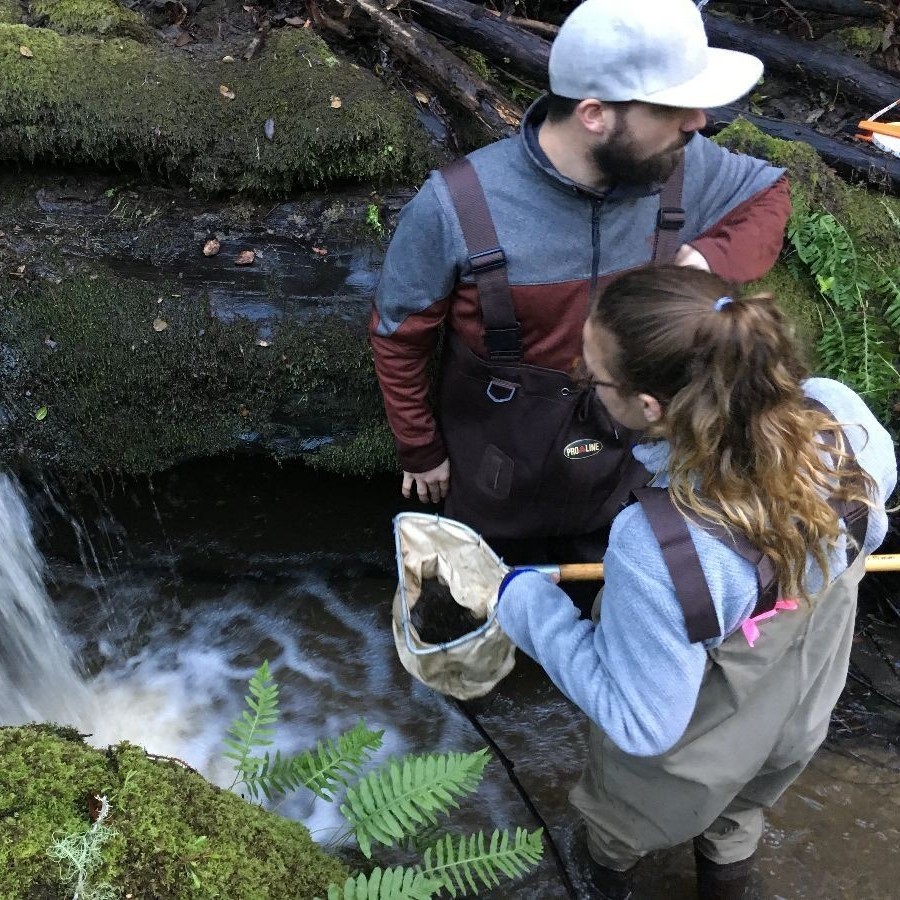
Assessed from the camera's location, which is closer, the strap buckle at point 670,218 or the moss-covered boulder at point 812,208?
the strap buckle at point 670,218

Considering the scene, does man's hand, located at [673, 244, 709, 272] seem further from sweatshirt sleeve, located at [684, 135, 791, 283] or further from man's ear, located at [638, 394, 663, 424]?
man's ear, located at [638, 394, 663, 424]

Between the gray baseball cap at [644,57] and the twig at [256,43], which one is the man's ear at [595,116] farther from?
the twig at [256,43]

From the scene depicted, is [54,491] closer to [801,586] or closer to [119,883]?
[119,883]

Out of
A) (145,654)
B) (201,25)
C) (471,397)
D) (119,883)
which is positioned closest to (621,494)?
(471,397)

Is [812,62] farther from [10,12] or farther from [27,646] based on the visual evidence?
[27,646]

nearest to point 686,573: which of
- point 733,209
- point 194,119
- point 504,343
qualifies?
point 504,343

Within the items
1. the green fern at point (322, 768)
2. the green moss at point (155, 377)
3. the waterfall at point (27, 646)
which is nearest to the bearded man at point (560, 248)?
the green moss at point (155, 377)

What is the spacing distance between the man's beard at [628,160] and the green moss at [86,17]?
348 centimetres

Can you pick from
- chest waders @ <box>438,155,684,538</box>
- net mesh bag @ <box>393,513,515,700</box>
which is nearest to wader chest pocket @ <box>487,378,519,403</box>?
chest waders @ <box>438,155,684,538</box>

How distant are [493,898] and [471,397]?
226cm

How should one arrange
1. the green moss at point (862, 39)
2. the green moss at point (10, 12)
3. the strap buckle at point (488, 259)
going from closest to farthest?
the strap buckle at point (488, 259)
the green moss at point (10, 12)
the green moss at point (862, 39)

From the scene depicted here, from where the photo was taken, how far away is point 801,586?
211 cm

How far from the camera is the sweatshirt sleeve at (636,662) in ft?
6.59

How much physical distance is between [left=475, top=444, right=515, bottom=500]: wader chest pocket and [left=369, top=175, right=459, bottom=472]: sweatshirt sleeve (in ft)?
0.82
